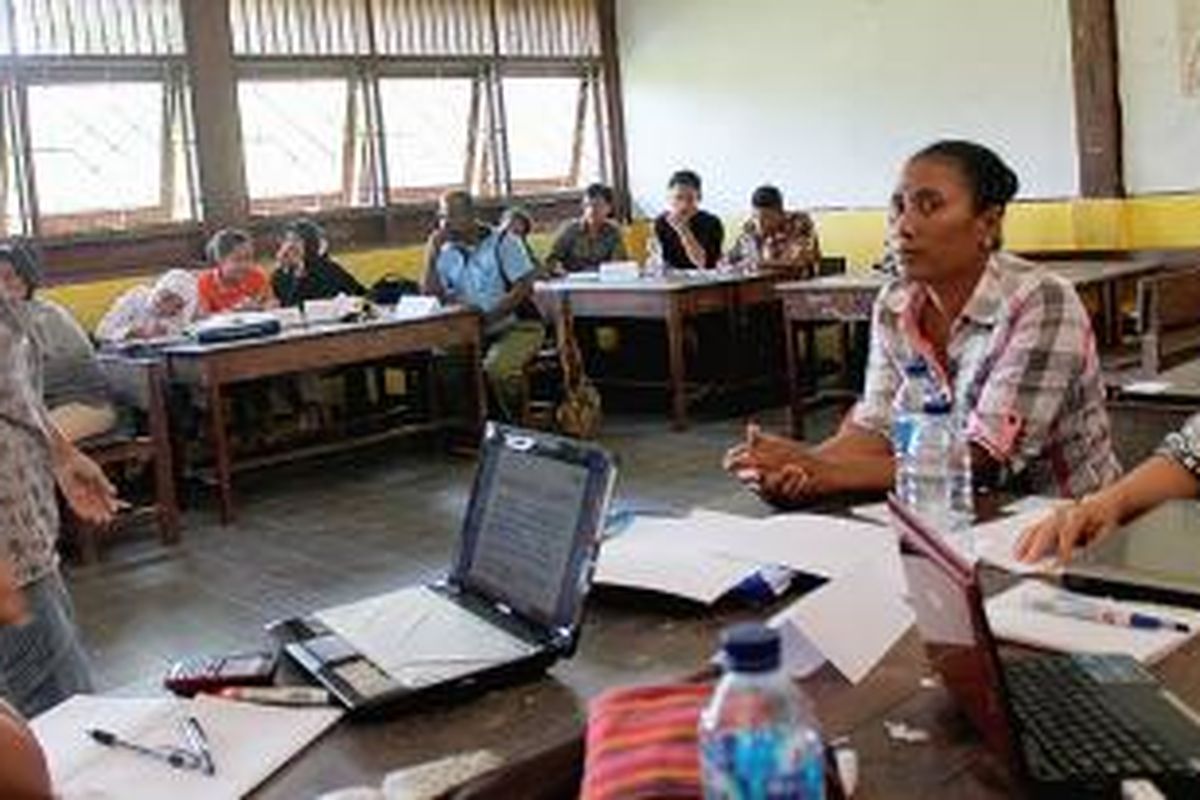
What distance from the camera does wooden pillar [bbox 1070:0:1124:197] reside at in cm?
696

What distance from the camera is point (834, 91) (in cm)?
816

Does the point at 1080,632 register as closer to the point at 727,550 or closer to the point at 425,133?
the point at 727,550

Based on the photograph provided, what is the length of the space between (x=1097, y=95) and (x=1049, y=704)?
6.46 m

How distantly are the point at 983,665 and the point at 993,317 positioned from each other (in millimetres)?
1268

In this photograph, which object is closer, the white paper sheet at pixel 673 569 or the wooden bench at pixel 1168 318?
the white paper sheet at pixel 673 569

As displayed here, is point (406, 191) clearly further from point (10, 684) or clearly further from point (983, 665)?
point (983, 665)

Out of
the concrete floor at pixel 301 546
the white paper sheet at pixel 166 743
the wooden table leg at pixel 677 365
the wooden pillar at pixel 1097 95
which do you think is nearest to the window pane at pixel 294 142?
the concrete floor at pixel 301 546

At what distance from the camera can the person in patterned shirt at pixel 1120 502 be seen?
171 centimetres

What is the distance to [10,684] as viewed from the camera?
2307 mm

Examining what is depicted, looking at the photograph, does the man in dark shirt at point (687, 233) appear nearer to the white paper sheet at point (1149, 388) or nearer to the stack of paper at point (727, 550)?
the white paper sheet at point (1149, 388)

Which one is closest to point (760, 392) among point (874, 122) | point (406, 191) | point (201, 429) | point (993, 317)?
point (874, 122)

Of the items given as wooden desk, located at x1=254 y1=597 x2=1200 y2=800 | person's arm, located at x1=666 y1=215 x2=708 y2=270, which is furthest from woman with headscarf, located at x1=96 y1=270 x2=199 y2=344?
wooden desk, located at x1=254 y1=597 x2=1200 y2=800

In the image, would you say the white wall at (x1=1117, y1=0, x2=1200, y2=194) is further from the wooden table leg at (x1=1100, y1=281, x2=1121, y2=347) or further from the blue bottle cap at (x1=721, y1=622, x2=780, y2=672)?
the blue bottle cap at (x1=721, y1=622, x2=780, y2=672)

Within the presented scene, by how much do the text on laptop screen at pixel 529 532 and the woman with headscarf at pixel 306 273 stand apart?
5.40 meters
